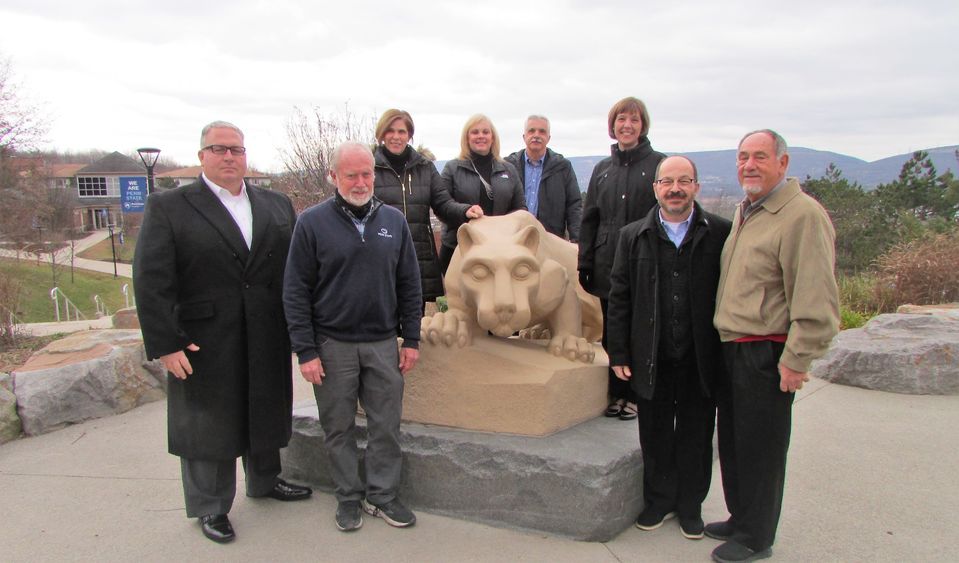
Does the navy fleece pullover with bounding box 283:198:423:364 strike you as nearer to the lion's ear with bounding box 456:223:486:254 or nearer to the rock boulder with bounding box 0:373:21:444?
the lion's ear with bounding box 456:223:486:254

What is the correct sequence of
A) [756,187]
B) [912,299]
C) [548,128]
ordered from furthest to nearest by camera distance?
[912,299]
[548,128]
[756,187]

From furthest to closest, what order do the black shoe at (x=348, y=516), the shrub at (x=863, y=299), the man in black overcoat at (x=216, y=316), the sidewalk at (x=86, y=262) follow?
the sidewalk at (x=86, y=262)
the shrub at (x=863, y=299)
the black shoe at (x=348, y=516)
the man in black overcoat at (x=216, y=316)

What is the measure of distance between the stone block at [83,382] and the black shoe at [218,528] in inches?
108

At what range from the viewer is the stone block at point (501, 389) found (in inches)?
133

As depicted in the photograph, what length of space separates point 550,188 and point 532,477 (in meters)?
2.25

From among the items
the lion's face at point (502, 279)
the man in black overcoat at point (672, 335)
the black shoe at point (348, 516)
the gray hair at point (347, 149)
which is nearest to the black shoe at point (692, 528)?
the man in black overcoat at point (672, 335)

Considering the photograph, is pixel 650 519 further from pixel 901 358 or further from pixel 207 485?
pixel 901 358

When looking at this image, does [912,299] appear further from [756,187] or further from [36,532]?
[36,532]

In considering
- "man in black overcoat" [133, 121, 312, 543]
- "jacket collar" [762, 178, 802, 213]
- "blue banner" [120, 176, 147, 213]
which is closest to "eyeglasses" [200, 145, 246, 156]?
"man in black overcoat" [133, 121, 312, 543]

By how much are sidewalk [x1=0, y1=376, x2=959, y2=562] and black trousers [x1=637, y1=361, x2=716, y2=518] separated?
0.21 metres

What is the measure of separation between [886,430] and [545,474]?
Result: 322cm

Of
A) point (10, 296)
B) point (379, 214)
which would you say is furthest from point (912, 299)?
point (10, 296)

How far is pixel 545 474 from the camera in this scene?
3.08 meters

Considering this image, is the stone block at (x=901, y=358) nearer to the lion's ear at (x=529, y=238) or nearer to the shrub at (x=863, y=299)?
the shrub at (x=863, y=299)
